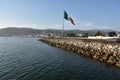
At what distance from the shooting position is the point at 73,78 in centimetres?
1684

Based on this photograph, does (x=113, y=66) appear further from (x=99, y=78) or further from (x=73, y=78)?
(x=73, y=78)

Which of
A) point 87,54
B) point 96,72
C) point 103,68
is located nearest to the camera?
point 96,72

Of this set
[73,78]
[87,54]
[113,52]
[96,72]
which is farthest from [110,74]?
[87,54]

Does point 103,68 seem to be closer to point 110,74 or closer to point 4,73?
point 110,74

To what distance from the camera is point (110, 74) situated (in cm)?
1855

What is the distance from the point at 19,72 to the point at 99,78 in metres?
8.47

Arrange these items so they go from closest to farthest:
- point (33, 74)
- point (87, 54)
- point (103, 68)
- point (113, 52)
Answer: point (33, 74)
point (103, 68)
point (113, 52)
point (87, 54)

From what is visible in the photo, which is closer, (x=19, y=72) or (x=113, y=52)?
(x=19, y=72)

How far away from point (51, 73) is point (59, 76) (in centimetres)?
150

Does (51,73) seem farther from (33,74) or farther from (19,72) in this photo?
(19,72)

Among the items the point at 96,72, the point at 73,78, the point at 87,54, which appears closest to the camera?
the point at 73,78

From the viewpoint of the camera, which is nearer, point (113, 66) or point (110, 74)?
point (110, 74)

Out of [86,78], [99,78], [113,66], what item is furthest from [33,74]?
[113,66]

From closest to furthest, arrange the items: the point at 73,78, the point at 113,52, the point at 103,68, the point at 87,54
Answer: the point at 73,78 → the point at 103,68 → the point at 113,52 → the point at 87,54
